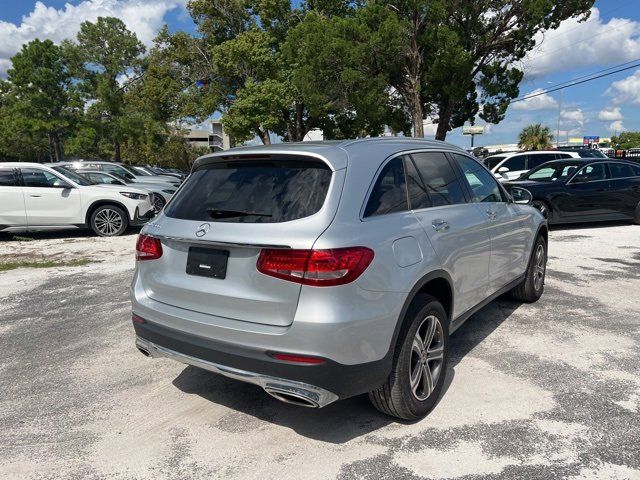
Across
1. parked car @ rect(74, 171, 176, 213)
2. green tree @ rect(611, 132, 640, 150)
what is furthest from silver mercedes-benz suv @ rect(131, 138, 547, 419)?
green tree @ rect(611, 132, 640, 150)

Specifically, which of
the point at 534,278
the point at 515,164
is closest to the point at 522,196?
the point at 534,278

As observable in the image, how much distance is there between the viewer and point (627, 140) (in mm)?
111188

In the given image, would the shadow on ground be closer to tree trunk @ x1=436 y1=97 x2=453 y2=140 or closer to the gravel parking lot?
the gravel parking lot

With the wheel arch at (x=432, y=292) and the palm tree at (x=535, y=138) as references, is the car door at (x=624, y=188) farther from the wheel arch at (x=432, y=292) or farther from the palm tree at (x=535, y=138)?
the palm tree at (x=535, y=138)

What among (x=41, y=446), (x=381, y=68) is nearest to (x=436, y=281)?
(x=41, y=446)

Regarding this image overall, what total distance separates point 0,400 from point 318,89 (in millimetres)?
23962

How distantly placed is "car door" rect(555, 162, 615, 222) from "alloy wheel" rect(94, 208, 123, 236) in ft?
30.7

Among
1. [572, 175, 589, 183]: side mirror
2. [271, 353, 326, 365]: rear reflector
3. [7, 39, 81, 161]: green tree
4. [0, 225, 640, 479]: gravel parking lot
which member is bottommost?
[0, 225, 640, 479]: gravel parking lot

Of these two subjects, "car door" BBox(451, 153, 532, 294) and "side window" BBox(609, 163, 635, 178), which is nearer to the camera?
"car door" BBox(451, 153, 532, 294)

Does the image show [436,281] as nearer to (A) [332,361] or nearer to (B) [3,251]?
(A) [332,361]

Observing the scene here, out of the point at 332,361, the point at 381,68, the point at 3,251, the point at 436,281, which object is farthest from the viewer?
the point at 381,68

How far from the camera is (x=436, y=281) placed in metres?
3.37

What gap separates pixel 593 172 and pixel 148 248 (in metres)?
10.5

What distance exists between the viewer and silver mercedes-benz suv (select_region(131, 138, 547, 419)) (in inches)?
104
